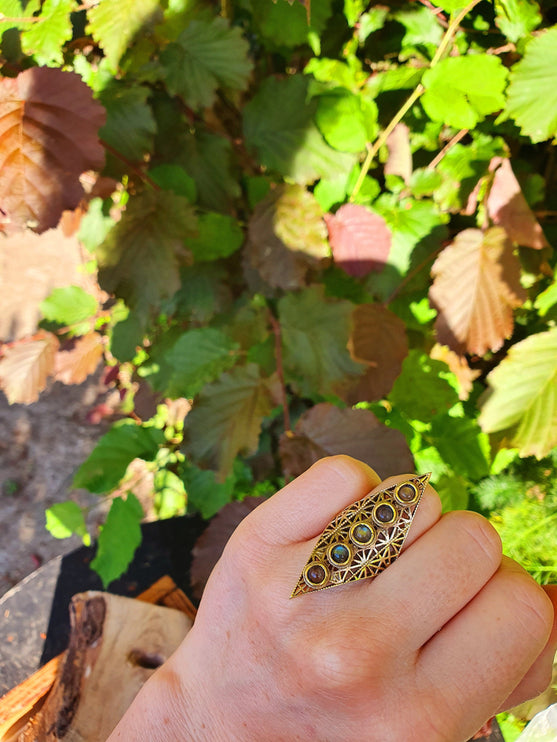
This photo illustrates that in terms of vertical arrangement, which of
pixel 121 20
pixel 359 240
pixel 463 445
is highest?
pixel 121 20

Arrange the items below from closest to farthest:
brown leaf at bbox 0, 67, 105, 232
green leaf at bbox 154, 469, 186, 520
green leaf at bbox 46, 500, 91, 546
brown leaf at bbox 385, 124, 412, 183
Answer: brown leaf at bbox 0, 67, 105, 232, brown leaf at bbox 385, 124, 412, 183, green leaf at bbox 46, 500, 91, 546, green leaf at bbox 154, 469, 186, 520

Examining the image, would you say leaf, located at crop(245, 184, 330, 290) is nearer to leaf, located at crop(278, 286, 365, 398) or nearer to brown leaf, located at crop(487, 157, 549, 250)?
leaf, located at crop(278, 286, 365, 398)

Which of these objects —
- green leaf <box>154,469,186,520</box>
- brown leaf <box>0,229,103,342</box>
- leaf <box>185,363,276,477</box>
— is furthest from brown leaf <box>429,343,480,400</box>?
brown leaf <box>0,229,103,342</box>

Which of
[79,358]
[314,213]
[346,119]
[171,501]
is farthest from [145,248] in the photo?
[171,501]

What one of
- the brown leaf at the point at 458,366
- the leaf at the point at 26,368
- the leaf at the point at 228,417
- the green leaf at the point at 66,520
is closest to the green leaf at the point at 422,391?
the brown leaf at the point at 458,366

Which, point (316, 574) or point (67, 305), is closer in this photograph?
point (316, 574)

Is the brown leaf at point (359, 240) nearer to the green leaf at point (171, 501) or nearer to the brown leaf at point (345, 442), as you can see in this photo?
the brown leaf at point (345, 442)

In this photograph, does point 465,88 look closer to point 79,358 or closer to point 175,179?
point 175,179
